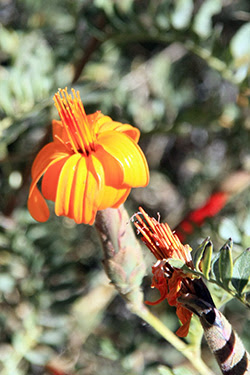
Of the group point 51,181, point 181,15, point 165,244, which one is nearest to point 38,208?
point 51,181

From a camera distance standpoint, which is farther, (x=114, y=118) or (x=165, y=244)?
(x=114, y=118)

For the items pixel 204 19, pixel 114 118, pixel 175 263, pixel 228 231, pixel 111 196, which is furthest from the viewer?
pixel 114 118

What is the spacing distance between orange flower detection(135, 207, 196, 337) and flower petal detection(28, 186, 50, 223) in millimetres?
132

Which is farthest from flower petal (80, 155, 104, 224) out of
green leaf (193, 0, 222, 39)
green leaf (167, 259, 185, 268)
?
green leaf (193, 0, 222, 39)

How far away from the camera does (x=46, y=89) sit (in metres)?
1.14

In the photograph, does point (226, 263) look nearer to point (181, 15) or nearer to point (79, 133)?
point (79, 133)

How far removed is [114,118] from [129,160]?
740 millimetres

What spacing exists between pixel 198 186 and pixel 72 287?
50cm

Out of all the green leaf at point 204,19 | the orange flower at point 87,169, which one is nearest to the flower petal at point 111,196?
the orange flower at point 87,169

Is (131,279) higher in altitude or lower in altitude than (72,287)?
higher

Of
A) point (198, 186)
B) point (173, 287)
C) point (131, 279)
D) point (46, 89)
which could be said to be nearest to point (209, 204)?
point (198, 186)

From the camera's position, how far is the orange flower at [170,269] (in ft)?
1.78

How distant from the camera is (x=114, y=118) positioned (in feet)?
4.39

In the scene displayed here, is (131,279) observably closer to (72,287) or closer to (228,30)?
→ (72,287)
